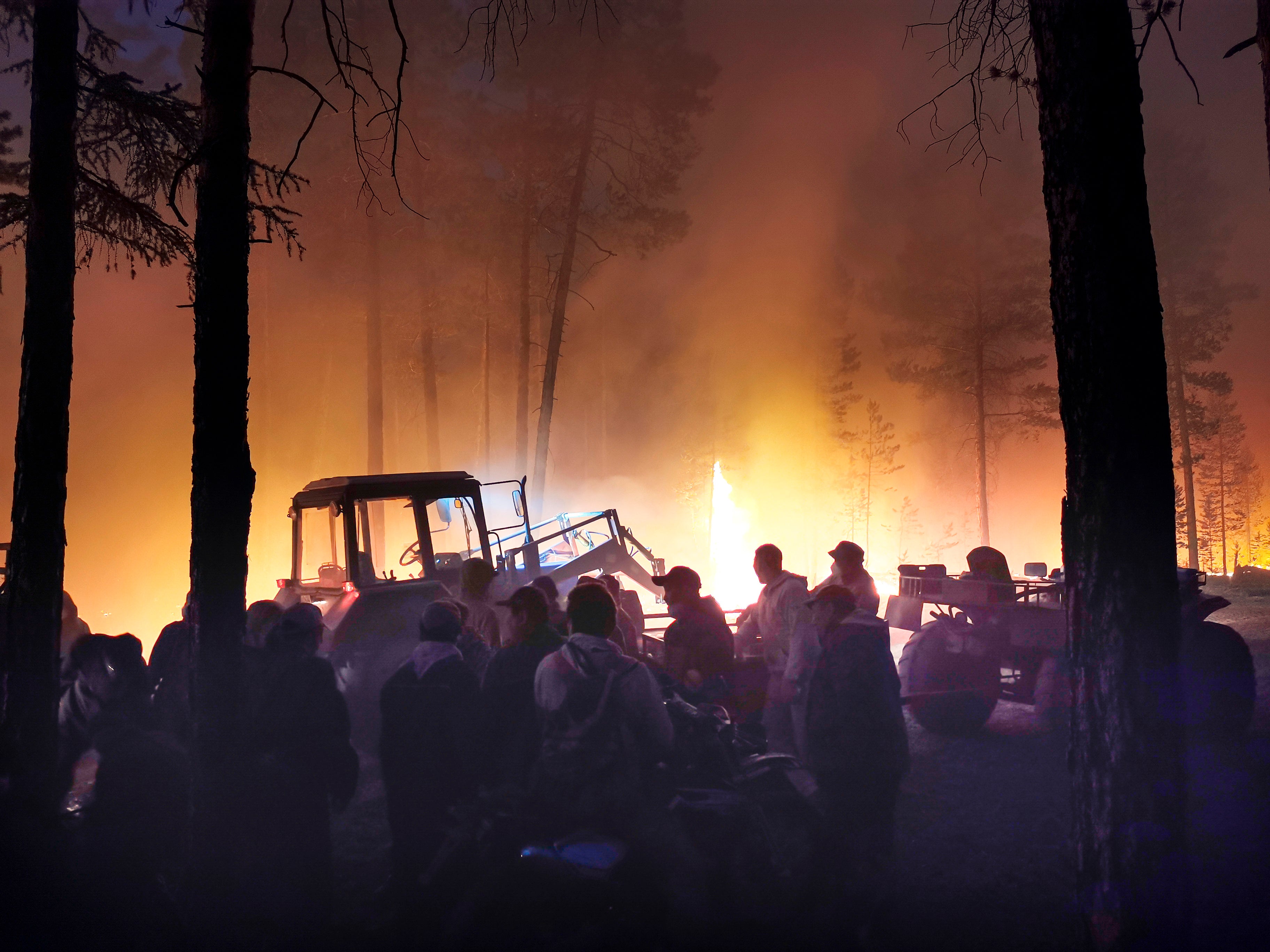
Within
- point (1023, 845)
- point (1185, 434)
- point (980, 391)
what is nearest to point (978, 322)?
point (980, 391)

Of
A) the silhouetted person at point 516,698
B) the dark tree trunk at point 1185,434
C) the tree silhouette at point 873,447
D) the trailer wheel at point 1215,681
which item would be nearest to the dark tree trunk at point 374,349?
the silhouetted person at point 516,698

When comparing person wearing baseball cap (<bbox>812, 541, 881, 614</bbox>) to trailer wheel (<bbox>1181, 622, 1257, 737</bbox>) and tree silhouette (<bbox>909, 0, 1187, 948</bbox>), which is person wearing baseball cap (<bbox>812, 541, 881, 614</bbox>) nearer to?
trailer wheel (<bbox>1181, 622, 1257, 737</bbox>)

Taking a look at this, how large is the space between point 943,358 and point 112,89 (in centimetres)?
3195

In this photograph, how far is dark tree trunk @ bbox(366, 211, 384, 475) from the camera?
22156 millimetres

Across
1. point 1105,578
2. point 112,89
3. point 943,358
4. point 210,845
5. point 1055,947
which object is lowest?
point 1055,947

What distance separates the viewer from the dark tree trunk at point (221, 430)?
16.4 ft

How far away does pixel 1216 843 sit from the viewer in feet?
18.3

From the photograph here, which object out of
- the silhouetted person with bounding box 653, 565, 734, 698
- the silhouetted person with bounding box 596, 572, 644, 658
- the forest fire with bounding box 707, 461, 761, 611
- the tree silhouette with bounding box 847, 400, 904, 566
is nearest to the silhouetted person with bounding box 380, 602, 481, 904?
the silhouetted person with bounding box 653, 565, 734, 698

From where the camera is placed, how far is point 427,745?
5.03 meters

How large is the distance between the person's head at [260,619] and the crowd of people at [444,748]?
4.68 ft

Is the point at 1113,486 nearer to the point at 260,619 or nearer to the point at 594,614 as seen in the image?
the point at 594,614

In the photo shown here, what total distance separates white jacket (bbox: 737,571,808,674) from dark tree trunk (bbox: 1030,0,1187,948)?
357 centimetres

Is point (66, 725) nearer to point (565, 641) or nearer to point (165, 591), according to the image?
point (565, 641)

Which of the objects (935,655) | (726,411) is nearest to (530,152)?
(935,655)
